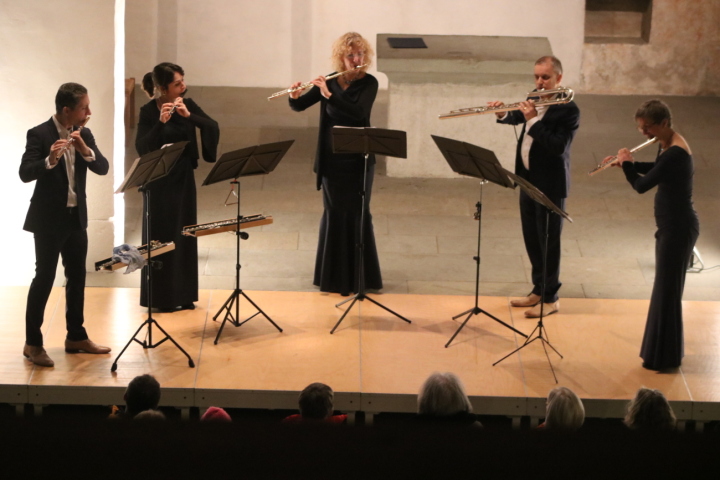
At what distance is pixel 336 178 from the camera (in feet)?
20.3

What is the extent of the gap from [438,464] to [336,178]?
559 centimetres

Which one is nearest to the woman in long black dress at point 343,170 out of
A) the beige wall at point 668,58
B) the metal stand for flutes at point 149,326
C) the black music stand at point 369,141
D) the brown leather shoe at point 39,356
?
the black music stand at point 369,141

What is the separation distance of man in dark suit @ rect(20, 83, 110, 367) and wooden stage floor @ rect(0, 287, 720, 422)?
43 centimetres

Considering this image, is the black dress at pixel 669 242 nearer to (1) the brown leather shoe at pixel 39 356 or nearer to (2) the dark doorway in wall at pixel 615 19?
(1) the brown leather shoe at pixel 39 356

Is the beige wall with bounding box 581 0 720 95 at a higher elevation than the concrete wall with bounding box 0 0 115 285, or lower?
higher

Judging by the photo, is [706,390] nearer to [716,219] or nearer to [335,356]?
[335,356]

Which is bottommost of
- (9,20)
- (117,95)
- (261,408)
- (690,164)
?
(261,408)

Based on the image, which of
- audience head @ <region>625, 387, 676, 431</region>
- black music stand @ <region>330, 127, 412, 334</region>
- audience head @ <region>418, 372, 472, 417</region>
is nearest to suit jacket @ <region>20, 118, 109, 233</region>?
black music stand @ <region>330, 127, 412, 334</region>

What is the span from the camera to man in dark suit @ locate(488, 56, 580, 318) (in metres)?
5.69

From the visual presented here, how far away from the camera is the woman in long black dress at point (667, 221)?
4.90 metres

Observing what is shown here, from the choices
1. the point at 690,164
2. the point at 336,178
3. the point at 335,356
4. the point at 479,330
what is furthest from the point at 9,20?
the point at 690,164

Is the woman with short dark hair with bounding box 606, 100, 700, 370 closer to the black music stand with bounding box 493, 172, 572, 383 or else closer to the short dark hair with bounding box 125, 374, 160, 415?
the black music stand with bounding box 493, 172, 572, 383

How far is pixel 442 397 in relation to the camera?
385 cm

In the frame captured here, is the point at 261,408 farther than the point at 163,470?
Yes
